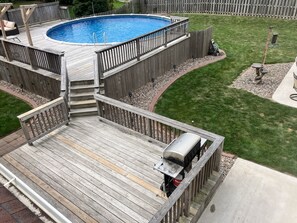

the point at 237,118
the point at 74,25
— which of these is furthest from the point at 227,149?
the point at 74,25

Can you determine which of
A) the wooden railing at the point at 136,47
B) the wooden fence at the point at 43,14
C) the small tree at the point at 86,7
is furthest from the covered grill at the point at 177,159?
the small tree at the point at 86,7

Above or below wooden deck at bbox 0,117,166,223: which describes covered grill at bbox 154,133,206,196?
above

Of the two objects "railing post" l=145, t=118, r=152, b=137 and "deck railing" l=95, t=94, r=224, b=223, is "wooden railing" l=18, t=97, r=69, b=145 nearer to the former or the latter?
"deck railing" l=95, t=94, r=224, b=223

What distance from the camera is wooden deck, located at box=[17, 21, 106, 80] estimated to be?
834cm

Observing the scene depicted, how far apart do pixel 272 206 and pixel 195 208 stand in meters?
1.59

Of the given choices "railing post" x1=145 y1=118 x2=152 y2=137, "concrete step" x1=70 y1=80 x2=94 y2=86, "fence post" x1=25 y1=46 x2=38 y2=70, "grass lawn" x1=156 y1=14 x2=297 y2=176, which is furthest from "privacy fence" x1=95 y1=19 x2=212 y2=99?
"fence post" x1=25 y1=46 x2=38 y2=70

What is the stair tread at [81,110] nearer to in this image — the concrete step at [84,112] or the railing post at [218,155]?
the concrete step at [84,112]

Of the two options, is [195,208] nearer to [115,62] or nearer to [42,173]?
[42,173]

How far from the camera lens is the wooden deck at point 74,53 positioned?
8336 millimetres

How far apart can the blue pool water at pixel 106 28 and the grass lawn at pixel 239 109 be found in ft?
19.7

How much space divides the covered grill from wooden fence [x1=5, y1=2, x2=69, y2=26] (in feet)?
53.0

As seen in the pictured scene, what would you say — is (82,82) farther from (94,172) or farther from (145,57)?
(94,172)

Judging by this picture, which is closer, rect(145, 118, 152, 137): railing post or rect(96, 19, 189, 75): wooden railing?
rect(145, 118, 152, 137): railing post

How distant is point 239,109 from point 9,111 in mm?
7322
